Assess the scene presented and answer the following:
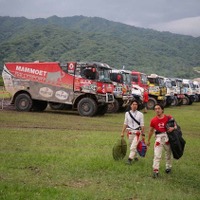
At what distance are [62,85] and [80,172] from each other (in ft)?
37.3

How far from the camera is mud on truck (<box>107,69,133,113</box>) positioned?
20500 millimetres

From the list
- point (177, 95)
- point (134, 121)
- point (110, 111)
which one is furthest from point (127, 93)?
point (134, 121)

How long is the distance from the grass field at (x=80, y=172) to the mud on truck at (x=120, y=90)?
9146 mm

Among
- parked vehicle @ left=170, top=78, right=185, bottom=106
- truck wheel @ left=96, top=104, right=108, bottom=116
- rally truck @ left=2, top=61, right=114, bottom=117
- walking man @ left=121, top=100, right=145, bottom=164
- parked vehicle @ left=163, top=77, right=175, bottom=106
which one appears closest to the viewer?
walking man @ left=121, top=100, right=145, bottom=164

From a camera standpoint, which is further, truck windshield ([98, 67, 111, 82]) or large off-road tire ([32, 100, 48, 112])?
large off-road tire ([32, 100, 48, 112])

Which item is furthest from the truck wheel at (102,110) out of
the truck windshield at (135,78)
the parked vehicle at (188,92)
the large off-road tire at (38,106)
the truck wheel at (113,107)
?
the parked vehicle at (188,92)

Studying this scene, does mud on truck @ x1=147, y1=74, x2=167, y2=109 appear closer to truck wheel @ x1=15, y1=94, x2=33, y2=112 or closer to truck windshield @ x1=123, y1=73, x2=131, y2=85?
truck windshield @ x1=123, y1=73, x2=131, y2=85

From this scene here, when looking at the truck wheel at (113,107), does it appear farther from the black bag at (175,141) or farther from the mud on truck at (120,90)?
the black bag at (175,141)

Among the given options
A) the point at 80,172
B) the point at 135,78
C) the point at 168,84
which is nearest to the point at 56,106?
the point at 135,78

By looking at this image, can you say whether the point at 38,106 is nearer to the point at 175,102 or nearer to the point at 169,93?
the point at 169,93

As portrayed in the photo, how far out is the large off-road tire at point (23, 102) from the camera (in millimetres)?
18969

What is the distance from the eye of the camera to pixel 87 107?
59.2 feet

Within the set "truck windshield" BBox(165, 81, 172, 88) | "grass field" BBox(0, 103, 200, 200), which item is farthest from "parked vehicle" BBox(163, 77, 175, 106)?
"grass field" BBox(0, 103, 200, 200)

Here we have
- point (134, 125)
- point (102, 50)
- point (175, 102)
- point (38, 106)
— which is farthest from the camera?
point (102, 50)
